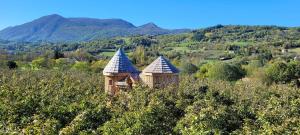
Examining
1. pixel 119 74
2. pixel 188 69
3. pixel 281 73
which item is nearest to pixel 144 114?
pixel 119 74

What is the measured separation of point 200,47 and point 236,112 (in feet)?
412

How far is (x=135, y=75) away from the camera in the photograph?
39000 millimetres

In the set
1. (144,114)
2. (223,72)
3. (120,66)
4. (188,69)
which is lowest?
(188,69)

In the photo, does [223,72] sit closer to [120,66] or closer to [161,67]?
[161,67]

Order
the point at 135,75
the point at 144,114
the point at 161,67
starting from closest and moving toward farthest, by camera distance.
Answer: the point at 144,114 → the point at 161,67 → the point at 135,75

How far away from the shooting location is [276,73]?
225 feet

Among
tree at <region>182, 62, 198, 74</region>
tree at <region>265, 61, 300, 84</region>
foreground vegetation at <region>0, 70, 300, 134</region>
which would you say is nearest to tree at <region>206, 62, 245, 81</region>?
tree at <region>265, 61, 300, 84</region>

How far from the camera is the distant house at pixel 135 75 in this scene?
125 ft

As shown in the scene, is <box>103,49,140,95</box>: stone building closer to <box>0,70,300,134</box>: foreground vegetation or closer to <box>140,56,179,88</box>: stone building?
<box>140,56,179,88</box>: stone building

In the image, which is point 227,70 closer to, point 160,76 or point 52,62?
point 160,76

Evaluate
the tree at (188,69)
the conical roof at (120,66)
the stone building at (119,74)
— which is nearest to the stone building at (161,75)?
the stone building at (119,74)

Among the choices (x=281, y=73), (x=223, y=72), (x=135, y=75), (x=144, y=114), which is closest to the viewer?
(x=144, y=114)

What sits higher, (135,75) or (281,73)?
(135,75)

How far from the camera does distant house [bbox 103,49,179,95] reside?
38125mm
